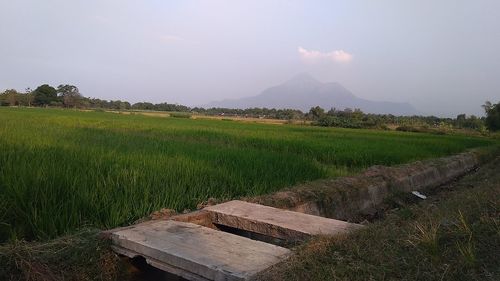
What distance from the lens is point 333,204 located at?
5555mm

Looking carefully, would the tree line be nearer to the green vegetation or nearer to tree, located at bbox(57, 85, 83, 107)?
tree, located at bbox(57, 85, 83, 107)

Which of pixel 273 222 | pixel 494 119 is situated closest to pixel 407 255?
pixel 273 222

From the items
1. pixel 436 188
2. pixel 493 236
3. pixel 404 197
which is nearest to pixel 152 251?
pixel 493 236

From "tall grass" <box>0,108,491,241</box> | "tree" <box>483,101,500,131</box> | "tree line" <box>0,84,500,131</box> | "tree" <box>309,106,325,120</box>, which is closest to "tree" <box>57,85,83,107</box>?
"tree line" <box>0,84,500,131</box>

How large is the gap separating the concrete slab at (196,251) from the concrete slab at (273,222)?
0.47 metres

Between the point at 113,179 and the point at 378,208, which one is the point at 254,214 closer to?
the point at 113,179

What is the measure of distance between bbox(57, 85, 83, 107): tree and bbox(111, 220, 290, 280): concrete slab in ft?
253

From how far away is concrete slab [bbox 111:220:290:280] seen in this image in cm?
239

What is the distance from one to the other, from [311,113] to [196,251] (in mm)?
59359

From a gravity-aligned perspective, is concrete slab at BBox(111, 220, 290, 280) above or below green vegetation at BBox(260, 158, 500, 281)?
below

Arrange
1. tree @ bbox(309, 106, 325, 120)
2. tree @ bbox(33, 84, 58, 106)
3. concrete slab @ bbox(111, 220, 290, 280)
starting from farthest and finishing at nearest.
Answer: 1. tree @ bbox(33, 84, 58, 106)
2. tree @ bbox(309, 106, 325, 120)
3. concrete slab @ bbox(111, 220, 290, 280)

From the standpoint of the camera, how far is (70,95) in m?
76.9

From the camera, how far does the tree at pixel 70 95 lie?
73.3 meters

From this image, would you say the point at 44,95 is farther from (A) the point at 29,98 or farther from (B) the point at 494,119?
(B) the point at 494,119
